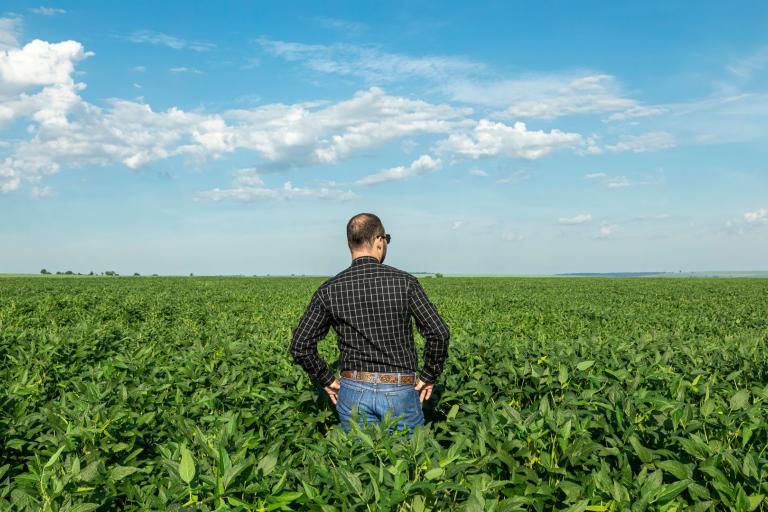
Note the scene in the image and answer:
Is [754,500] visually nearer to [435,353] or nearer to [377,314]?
[435,353]

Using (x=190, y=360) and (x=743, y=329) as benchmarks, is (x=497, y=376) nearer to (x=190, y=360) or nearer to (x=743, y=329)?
(x=190, y=360)

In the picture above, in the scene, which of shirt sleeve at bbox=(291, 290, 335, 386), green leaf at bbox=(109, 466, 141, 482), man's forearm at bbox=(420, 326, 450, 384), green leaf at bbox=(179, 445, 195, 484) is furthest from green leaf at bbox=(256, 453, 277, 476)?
man's forearm at bbox=(420, 326, 450, 384)

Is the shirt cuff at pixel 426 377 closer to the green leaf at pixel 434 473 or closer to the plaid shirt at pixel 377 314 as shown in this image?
the plaid shirt at pixel 377 314

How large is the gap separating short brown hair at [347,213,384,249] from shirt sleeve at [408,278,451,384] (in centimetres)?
45

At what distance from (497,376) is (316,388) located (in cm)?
185

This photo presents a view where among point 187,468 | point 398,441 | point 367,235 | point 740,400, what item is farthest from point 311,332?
point 740,400

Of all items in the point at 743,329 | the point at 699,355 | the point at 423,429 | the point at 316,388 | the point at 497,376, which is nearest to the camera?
the point at 423,429

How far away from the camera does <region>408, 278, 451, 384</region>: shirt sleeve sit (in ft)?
14.4

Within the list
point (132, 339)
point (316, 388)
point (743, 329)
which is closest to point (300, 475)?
point (316, 388)

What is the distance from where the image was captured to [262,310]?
22.3 meters

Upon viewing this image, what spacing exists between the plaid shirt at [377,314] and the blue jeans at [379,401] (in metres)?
0.13

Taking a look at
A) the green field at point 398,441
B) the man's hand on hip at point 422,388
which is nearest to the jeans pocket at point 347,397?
the green field at point 398,441

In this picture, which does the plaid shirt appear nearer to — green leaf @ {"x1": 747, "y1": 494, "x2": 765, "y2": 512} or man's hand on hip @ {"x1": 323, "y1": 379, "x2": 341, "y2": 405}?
man's hand on hip @ {"x1": 323, "y1": 379, "x2": 341, "y2": 405}

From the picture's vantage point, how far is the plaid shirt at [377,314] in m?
4.35
